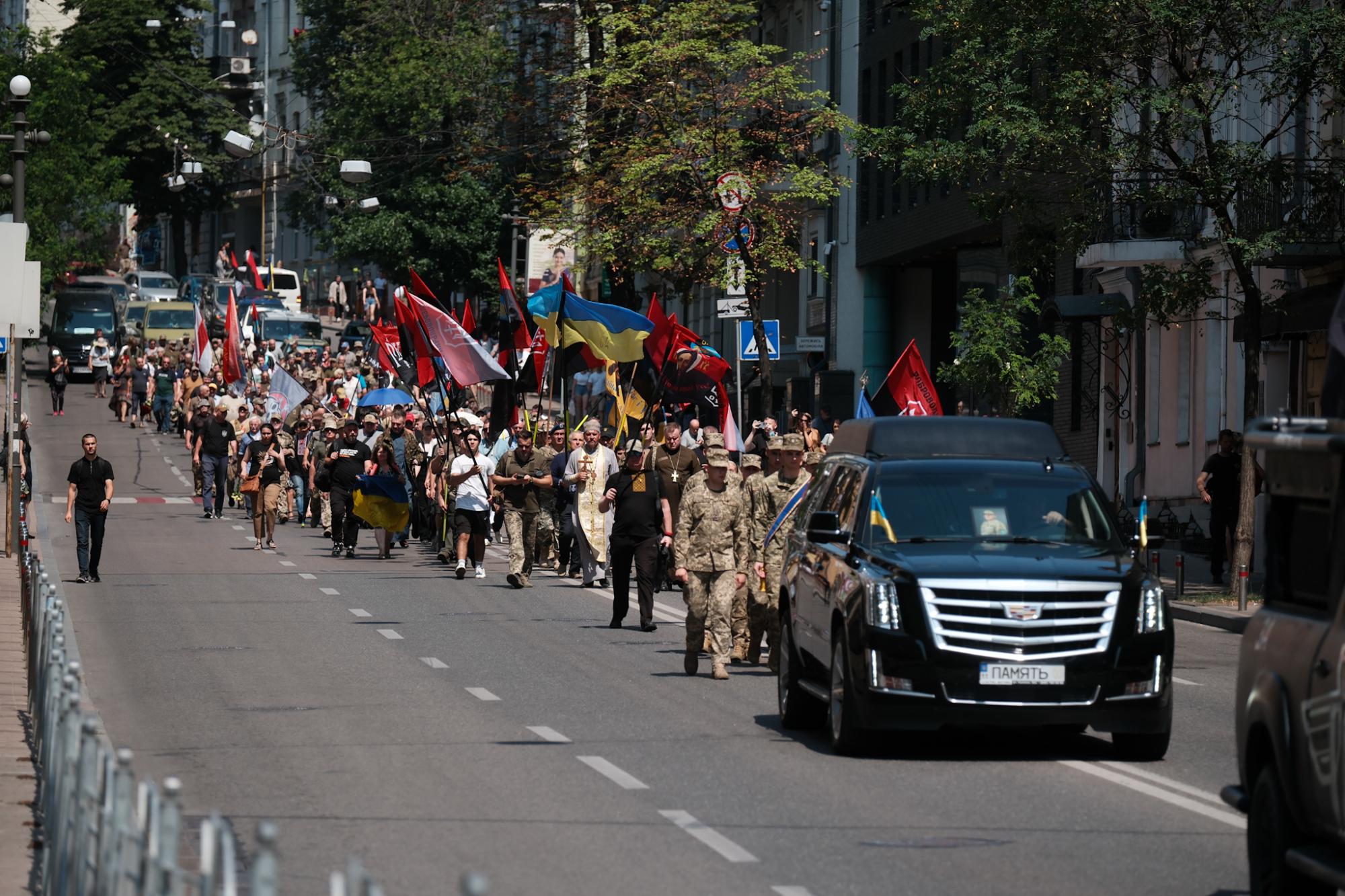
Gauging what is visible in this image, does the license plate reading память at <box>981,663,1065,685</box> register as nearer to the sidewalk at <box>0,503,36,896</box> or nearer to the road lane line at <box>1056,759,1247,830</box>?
the road lane line at <box>1056,759,1247,830</box>

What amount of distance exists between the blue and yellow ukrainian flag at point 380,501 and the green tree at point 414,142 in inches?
1505

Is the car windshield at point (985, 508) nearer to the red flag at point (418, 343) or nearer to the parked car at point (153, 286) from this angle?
the red flag at point (418, 343)

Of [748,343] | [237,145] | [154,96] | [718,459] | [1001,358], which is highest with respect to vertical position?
[154,96]

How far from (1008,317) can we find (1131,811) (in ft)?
79.3

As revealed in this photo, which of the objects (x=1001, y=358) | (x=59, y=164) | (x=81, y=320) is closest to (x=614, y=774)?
(x=1001, y=358)

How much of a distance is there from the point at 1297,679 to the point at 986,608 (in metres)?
5.15

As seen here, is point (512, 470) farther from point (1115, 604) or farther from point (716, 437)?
point (1115, 604)

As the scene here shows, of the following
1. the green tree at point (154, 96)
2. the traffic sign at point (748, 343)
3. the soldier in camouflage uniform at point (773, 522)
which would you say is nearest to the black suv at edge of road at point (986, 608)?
the soldier in camouflage uniform at point (773, 522)

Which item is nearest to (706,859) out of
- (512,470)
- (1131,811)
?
(1131,811)

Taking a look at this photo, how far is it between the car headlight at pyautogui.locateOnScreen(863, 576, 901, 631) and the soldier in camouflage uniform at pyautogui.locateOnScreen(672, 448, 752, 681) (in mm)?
4856

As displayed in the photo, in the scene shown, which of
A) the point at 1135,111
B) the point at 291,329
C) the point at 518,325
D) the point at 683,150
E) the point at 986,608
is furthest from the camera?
the point at 291,329

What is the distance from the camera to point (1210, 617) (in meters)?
25.9

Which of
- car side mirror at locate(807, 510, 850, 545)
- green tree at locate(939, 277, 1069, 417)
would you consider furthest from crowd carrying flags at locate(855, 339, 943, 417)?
car side mirror at locate(807, 510, 850, 545)

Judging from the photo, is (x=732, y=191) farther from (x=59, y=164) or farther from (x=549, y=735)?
(x=59, y=164)
